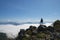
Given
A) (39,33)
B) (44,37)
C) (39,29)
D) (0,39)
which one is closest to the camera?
(0,39)

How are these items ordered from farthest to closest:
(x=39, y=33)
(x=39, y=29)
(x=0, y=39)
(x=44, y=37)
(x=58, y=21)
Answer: (x=58, y=21), (x=39, y=29), (x=39, y=33), (x=44, y=37), (x=0, y=39)

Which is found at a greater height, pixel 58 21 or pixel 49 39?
pixel 58 21

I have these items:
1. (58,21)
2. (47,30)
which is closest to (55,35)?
(47,30)

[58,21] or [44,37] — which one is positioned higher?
[58,21]

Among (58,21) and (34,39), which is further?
(58,21)

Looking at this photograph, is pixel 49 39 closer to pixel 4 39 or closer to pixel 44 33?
pixel 44 33

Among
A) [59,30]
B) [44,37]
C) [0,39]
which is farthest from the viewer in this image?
[59,30]

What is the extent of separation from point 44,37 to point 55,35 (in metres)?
4.81

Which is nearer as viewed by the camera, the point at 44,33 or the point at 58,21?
the point at 44,33

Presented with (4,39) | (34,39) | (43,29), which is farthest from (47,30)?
(4,39)

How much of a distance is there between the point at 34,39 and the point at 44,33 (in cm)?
476

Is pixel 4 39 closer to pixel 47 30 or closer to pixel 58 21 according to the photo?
pixel 47 30

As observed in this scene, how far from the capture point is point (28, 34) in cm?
3603

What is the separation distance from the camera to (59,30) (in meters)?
41.9
